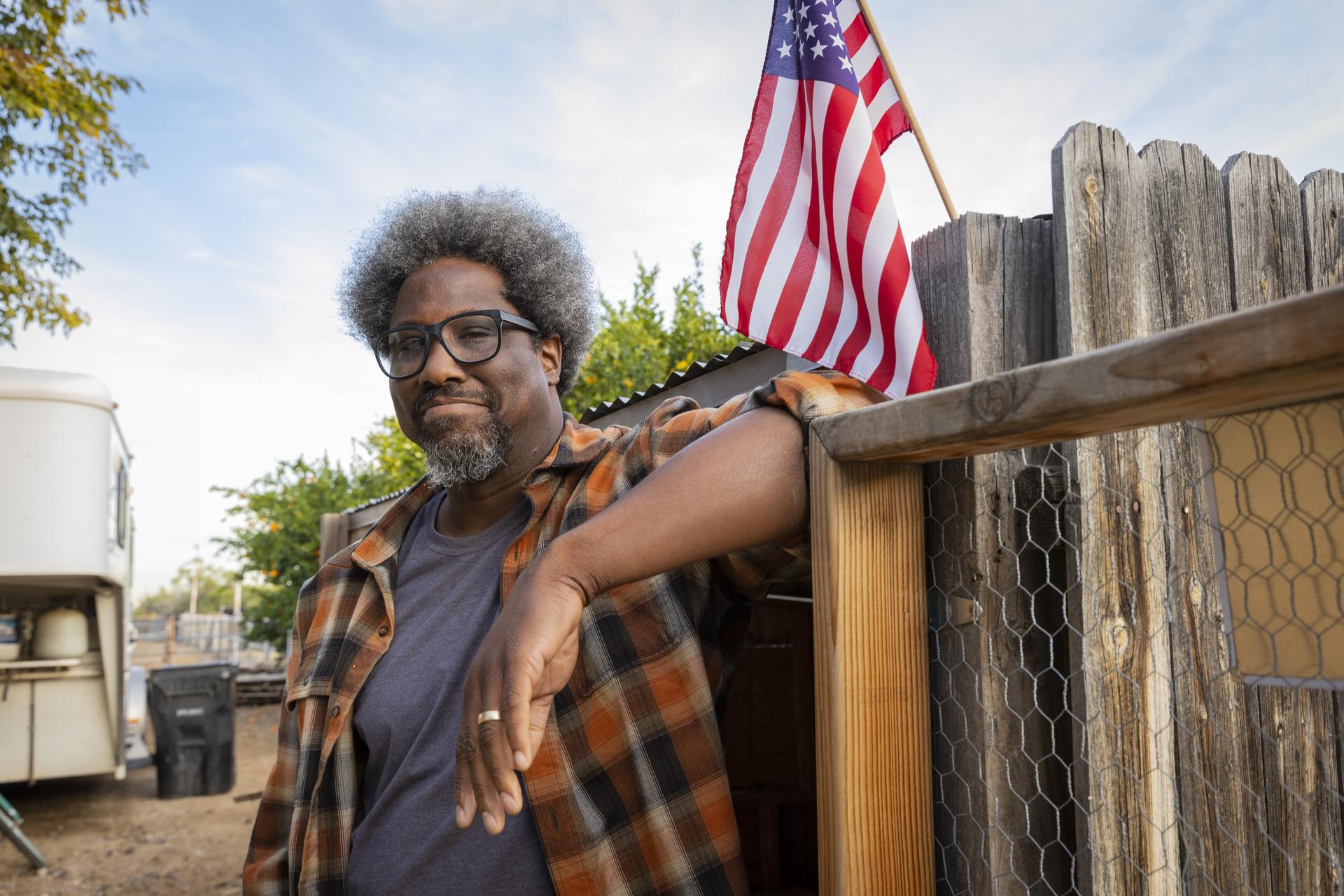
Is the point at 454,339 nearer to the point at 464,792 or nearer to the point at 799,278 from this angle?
the point at 799,278

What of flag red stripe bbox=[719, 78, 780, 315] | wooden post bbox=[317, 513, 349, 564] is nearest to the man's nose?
flag red stripe bbox=[719, 78, 780, 315]

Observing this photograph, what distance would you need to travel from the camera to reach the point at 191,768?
25.7ft

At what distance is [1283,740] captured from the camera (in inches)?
57.1

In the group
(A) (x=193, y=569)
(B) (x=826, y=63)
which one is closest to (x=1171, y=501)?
(B) (x=826, y=63)

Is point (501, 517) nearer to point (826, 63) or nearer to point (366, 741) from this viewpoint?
point (366, 741)

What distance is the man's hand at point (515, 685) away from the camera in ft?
3.54

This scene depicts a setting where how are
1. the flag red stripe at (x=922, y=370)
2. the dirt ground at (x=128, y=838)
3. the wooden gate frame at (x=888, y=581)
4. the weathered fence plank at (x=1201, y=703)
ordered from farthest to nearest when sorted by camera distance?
the dirt ground at (x=128, y=838) → the flag red stripe at (x=922, y=370) → the weathered fence plank at (x=1201, y=703) → the wooden gate frame at (x=888, y=581)

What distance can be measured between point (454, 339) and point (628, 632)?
0.78 metres

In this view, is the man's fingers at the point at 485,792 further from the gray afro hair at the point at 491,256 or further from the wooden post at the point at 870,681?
the gray afro hair at the point at 491,256

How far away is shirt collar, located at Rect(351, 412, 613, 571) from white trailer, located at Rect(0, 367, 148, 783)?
5748mm

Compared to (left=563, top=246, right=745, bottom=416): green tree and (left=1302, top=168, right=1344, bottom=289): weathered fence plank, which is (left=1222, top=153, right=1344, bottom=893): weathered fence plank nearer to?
(left=1302, top=168, right=1344, bottom=289): weathered fence plank

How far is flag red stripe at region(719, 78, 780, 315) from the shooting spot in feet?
6.28

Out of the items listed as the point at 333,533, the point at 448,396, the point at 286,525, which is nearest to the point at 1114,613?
the point at 448,396

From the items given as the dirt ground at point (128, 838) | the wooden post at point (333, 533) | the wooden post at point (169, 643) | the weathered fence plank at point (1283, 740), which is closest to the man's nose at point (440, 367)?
the weathered fence plank at point (1283, 740)
